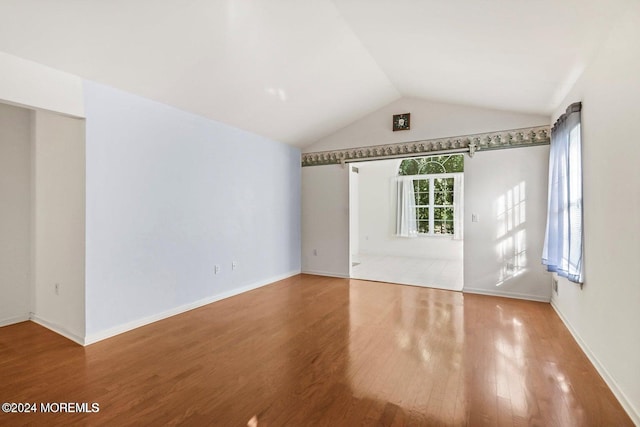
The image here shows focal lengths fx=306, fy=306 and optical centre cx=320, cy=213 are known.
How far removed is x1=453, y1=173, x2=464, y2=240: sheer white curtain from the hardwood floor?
394 centimetres

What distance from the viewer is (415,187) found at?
827 centimetres

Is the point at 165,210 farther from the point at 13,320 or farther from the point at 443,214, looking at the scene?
the point at 443,214

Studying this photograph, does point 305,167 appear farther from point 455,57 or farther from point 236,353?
point 236,353

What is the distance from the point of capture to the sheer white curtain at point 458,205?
7605 mm

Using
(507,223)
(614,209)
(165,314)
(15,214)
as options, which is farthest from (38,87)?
(507,223)

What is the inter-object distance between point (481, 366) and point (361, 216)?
6626 mm

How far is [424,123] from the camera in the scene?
16.4ft

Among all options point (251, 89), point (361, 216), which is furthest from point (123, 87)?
point (361, 216)

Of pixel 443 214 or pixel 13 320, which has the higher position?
pixel 443 214

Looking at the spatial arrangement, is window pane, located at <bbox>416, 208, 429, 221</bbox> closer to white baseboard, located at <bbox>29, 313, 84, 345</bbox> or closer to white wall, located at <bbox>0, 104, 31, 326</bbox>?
white baseboard, located at <bbox>29, 313, 84, 345</bbox>

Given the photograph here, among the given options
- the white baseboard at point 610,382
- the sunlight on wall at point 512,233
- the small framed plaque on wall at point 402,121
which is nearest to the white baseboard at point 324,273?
the sunlight on wall at point 512,233

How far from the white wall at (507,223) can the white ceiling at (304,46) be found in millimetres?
767

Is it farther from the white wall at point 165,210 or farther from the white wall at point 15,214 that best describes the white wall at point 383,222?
the white wall at point 15,214

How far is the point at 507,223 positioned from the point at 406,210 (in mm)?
3801
